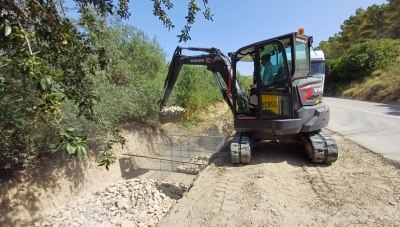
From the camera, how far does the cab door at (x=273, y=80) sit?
418 centimetres

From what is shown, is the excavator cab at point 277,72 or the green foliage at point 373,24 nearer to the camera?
the excavator cab at point 277,72

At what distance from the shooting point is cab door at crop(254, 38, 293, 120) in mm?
4180

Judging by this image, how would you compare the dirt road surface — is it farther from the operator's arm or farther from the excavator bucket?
the excavator bucket

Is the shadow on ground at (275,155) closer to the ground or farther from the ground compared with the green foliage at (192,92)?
closer to the ground

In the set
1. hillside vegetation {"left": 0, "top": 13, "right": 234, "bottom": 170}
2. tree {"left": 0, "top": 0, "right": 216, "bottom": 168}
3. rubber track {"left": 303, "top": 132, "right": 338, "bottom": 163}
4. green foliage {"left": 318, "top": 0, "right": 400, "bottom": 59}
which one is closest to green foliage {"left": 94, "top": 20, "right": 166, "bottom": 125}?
hillside vegetation {"left": 0, "top": 13, "right": 234, "bottom": 170}

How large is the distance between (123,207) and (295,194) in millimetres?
3976

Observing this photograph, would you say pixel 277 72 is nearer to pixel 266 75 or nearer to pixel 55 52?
pixel 266 75

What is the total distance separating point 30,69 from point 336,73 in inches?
1059

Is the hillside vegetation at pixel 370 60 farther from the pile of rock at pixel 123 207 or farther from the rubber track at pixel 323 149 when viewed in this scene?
the pile of rock at pixel 123 207


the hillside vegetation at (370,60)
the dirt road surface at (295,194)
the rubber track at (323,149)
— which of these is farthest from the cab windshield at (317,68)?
the rubber track at (323,149)

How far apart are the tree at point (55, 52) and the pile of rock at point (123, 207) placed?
3131 mm

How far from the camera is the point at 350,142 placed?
5.25 m

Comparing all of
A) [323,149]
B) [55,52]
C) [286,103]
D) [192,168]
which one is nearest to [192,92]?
[192,168]

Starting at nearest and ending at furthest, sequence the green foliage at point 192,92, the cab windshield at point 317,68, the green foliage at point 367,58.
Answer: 1. the cab windshield at point 317,68
2. the green foliage at point 192,92
3. the green foliage at point 367,58
